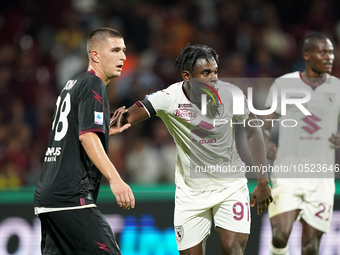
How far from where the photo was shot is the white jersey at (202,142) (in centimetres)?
453

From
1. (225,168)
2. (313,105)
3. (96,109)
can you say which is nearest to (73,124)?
(96,109)

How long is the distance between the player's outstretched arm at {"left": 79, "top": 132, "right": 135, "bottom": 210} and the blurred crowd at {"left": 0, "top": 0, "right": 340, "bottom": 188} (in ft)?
12.8

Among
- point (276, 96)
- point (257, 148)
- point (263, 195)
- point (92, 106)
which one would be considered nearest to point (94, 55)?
point (92, 106)

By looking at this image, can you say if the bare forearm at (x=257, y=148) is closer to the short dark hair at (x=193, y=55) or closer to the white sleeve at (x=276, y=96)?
the short dark hair at (x=193, y=55)

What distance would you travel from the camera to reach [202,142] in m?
4.55

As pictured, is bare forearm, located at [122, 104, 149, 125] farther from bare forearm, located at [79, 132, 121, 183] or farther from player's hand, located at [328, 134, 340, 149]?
player's hand, located at [328, 134, 340, 149]

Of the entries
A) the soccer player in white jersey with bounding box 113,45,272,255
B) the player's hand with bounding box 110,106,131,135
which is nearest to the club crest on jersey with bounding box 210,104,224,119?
the soccer player in white jersey with bounding box 113,45,272,255

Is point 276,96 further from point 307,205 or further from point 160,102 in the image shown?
point 160,102

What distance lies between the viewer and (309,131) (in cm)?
544

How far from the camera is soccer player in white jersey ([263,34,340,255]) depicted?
531 centimetres

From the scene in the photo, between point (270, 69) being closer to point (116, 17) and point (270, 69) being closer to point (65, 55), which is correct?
point (116, 17)

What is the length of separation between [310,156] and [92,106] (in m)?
2.76

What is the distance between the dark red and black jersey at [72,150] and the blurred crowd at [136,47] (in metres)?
3.68

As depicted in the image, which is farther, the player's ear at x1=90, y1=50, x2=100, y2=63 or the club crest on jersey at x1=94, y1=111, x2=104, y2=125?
the player's ear at x1=90, y1=50, x2=100, y2=63
